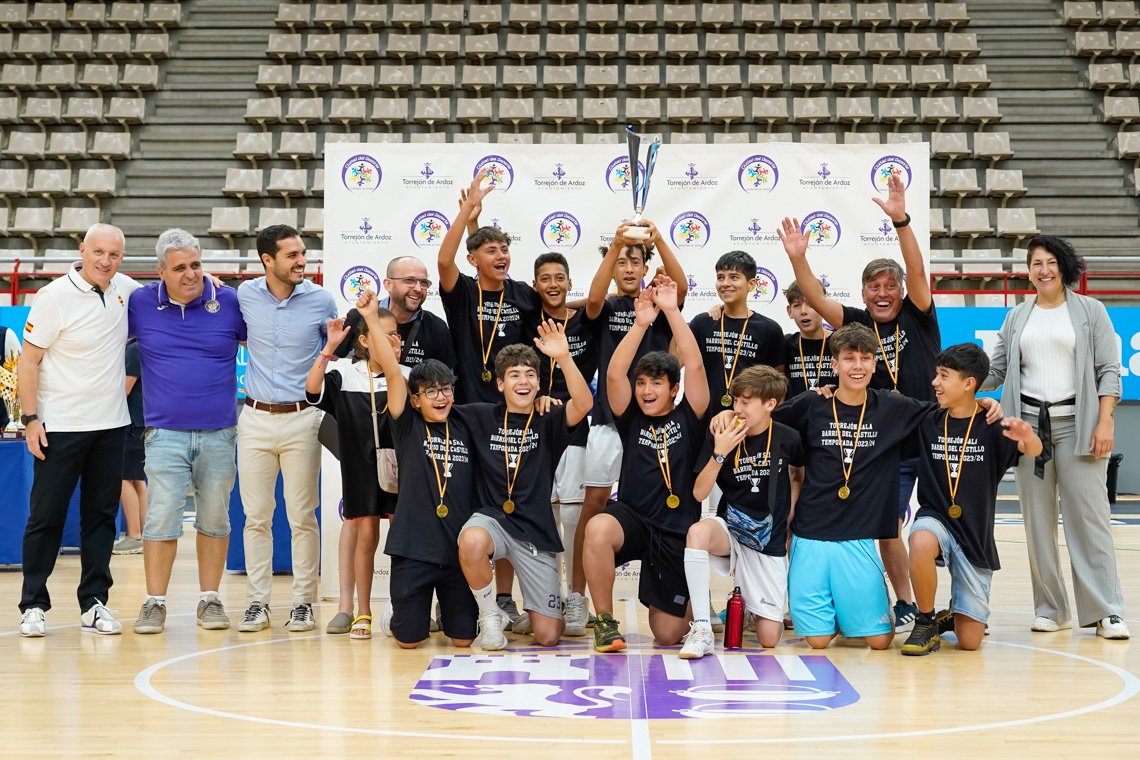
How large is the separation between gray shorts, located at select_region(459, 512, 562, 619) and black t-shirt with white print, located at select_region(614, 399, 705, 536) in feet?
1.65

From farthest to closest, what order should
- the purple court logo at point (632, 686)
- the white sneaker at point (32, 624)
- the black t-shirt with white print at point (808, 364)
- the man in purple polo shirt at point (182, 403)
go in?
1. the black t-shirt with white print at point (808, 364)
2. the man in purple polo shirt at point (182, 403)
3. the white sneaker at point (32, 624)
4. the purple court logo at point (632, 686)

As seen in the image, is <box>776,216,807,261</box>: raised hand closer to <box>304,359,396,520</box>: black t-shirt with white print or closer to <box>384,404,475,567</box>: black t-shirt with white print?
<box>384,404,475,567</box>: black t-shirt with white print

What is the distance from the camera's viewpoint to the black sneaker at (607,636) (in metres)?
4.50

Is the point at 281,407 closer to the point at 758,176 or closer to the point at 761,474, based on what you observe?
the point at 761,474

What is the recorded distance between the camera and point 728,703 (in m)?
3.65

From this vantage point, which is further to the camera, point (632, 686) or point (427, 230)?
point (427, 230)

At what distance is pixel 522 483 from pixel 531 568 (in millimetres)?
401

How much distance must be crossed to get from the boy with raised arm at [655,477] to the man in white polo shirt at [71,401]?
2461 mm

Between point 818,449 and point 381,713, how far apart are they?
7.89ft

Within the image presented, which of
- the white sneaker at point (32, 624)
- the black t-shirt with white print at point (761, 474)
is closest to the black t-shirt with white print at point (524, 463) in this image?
the black t-shirt with white print at point (761, 474)

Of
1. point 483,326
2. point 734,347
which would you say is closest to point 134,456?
point 483,326

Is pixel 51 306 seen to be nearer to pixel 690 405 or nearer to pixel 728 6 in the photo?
pixel 690 405

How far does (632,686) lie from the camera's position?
3.90 m

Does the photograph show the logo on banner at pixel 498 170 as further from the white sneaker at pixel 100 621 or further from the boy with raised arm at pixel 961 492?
the white sneaker at pixel 100 621
